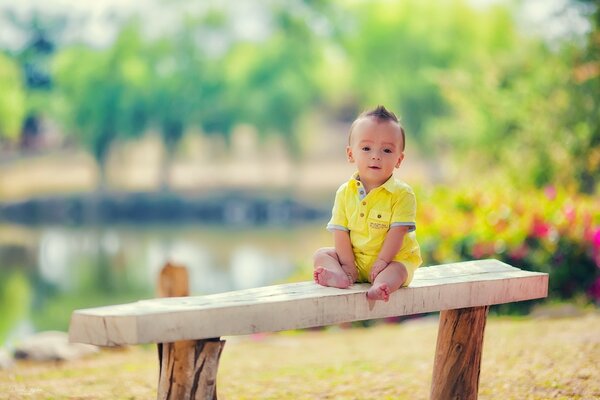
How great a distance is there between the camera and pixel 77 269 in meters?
23.2

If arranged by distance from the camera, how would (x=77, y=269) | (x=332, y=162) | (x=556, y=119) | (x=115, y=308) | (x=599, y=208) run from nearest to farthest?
(x=115, y=308)
(x=599, y=208)
(x=556, y=119)
(x=77, y=269)
(x=332, y=162)

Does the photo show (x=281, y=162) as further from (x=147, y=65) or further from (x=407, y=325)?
(x=407, y=325)

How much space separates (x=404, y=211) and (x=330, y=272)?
16.4 inches

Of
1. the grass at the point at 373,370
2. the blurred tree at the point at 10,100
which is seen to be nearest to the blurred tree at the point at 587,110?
the grass at the point at 373,370

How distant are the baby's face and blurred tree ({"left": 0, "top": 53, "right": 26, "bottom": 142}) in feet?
90.6

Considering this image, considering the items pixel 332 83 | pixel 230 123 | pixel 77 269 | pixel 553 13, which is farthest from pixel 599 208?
pixel 332 83

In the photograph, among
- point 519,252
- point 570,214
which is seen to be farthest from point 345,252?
point 570,214

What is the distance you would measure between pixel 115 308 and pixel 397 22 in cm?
3187

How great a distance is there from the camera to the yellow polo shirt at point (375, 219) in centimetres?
383

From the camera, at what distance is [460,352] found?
4.05m

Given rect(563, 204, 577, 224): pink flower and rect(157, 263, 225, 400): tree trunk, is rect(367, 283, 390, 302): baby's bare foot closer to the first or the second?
rect(157, 263, 225, 400): tree trunk

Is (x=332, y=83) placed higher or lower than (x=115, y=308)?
higher

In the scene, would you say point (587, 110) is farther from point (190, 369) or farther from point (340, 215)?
point (190, 369)

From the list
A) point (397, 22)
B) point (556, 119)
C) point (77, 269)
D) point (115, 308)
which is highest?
point (397, 22)
